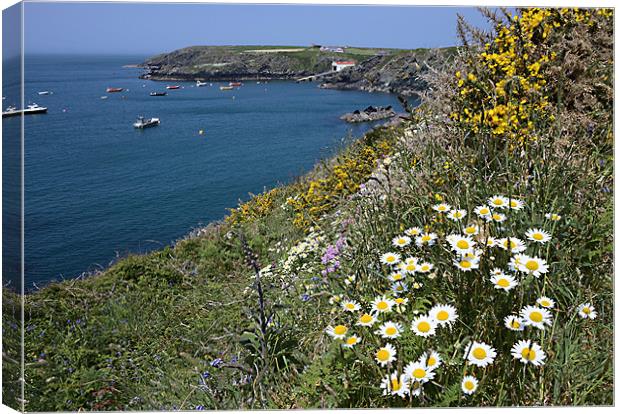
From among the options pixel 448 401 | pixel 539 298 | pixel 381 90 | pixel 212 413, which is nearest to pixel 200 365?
pixel 212 413

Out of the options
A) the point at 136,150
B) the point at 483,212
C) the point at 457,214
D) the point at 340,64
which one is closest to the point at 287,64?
the point at 340,64

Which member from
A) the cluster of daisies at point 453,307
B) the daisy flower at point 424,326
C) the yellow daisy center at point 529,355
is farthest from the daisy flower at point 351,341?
the yellow daisy center at point 529,355

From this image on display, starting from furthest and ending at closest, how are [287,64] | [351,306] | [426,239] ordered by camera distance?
1. [287,64]
2. [426,239]
3. [351,306]

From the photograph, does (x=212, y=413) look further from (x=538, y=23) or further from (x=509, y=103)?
(x=538, y=23)

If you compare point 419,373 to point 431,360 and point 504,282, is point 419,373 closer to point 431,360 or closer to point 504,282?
point 431,360

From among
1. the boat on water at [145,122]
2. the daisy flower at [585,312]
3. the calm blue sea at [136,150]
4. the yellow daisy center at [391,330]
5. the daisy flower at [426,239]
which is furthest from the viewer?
the boat on water at [145,122]

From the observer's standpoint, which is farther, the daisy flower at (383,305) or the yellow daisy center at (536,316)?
the daisy flower at (383,305)

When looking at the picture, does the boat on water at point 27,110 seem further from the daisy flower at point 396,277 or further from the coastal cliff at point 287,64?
the daisy flower at point 396,277
